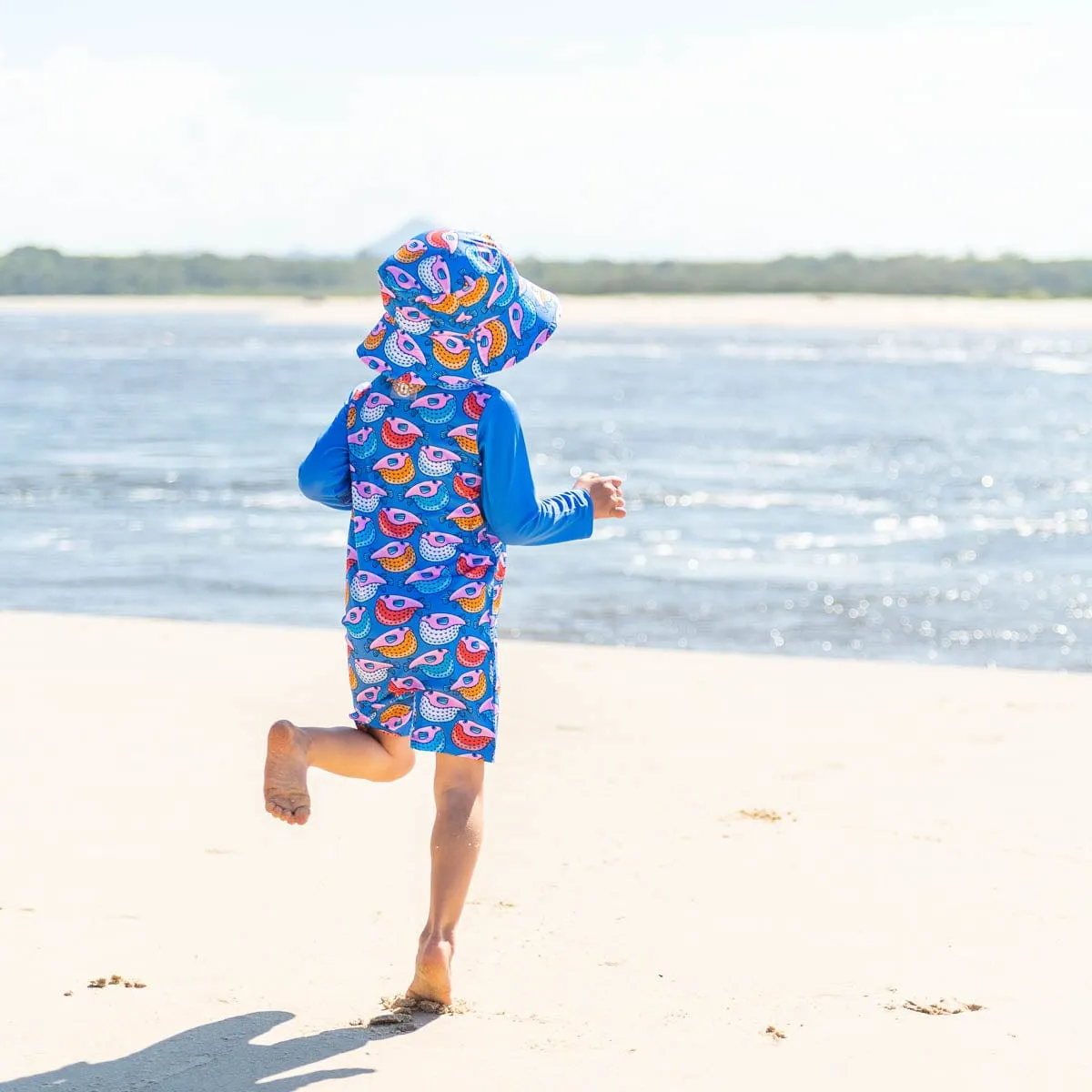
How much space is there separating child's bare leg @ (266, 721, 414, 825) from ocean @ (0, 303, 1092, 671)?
544cm

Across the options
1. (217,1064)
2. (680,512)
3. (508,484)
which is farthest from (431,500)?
(680,512)

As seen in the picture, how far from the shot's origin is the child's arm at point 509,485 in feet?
11.2

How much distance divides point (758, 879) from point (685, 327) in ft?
219

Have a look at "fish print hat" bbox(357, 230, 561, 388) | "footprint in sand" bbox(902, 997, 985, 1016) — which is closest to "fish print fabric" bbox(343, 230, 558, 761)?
"fish print hat" bbox(357, 230, 561, 388)

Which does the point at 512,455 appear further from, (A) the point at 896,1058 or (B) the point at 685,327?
(B) the point at 685,327

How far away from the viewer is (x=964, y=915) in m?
4.27

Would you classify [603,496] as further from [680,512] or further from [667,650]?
[680,512]

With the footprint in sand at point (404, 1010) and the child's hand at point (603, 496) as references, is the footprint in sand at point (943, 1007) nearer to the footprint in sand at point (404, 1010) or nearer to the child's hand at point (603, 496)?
the footprint in sand at point (404, 1010)

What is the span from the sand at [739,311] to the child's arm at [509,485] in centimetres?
6505

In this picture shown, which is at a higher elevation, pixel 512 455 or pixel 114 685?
pixel 512 455

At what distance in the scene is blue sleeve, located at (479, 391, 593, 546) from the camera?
135 inches

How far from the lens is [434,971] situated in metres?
3.53

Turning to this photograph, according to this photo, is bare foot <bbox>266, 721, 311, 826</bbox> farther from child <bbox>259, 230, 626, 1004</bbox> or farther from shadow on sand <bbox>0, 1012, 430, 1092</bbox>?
shadow on sand <bbox>0, 1012, 430, 1092</bbox>

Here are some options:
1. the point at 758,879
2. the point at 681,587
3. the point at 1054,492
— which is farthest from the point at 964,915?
the point at 1054,492
